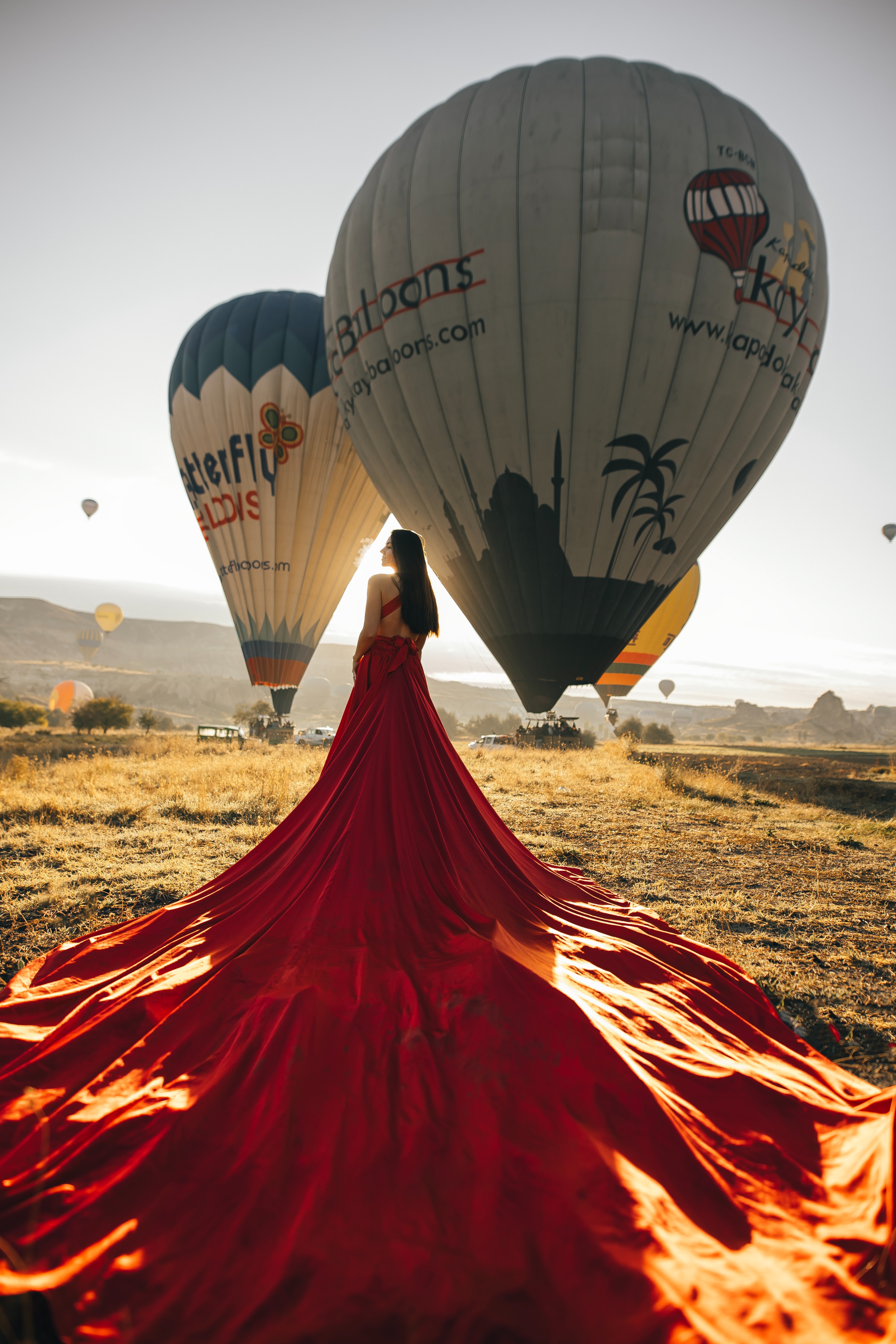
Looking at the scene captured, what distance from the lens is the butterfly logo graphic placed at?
59.0 ft

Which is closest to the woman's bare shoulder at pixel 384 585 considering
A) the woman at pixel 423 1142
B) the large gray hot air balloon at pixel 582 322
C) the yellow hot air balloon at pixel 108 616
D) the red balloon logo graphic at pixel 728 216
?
the woman at pixel 423 1142

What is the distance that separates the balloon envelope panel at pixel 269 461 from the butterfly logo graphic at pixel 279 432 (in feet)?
0.09

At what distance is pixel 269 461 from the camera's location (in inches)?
721

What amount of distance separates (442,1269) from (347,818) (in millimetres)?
2278

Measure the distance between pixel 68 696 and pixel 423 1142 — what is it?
5589cm

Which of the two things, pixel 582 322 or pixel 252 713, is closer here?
pixel 582 322

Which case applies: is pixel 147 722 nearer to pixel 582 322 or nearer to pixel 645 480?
pixel 645 480

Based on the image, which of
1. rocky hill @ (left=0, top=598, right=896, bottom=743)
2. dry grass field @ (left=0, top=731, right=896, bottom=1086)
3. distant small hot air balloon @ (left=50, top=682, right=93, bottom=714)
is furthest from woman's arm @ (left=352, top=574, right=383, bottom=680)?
distant small hot air balloon @ (left=50, top=682, right=93, bottom=714)

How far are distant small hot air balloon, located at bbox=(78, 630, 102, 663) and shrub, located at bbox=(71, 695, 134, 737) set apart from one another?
68.0 m

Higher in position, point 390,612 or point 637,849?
point 390,612

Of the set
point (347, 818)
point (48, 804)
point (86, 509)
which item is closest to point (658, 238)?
point (347, 818)

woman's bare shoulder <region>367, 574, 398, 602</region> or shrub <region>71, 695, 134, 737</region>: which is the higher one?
woman's bare shoulder <region>367, 574, 398, 602</region>

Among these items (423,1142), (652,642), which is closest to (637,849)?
(423,1142)

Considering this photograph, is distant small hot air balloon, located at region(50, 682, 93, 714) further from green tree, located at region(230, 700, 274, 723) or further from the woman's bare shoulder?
the woman's bare shoulder
